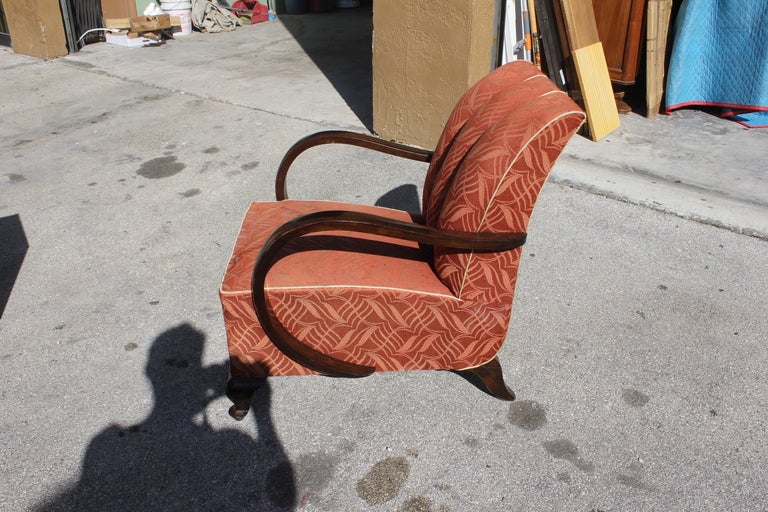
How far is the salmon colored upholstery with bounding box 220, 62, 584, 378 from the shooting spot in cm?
197

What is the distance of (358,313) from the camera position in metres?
2.12

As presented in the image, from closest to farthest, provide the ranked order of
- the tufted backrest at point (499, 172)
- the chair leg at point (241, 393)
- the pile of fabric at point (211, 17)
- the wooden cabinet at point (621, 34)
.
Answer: the tufted backrest at point (499, 172) → the chair leg at point (241, 393) → the wooden cabinet at point (621, 34) → the pile of fabric at point (211, 17)

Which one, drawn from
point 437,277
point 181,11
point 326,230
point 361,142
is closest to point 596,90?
point 361,142

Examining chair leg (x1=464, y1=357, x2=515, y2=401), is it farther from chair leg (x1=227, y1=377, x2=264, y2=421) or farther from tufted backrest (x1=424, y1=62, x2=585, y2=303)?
chair leg (x1=227, y1=377, x2=264, y2=421)

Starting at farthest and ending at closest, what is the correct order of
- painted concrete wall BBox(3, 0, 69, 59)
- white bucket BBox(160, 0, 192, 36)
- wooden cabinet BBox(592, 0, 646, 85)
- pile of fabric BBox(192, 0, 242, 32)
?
pile of fabric BBox(192, 0, 242, 32) < white bucket BBox(160, 0, 192, 36) < painted concrete wall BBox(3, 0, 69, 59) < wooden cabinet BBox(592, 0, 646, 85)

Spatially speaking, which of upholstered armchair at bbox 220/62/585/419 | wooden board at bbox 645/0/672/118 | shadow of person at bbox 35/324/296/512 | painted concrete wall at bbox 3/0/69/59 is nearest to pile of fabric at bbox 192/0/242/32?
painted concrete wall at bbox 3/0/69/59

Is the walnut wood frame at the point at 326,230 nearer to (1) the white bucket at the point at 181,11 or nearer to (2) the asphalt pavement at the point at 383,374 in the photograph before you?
(2) the asphalt pavement at the point at 383,374

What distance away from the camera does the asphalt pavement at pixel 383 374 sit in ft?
6.65

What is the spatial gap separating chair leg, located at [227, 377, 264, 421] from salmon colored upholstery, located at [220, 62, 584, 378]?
0.09 ft

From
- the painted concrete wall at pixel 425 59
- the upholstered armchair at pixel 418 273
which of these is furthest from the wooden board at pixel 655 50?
the upholstered armchair at pixel 418 273

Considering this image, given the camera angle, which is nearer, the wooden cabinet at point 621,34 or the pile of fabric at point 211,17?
the wooden cabinet at point 621,34

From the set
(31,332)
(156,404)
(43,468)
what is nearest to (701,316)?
(156,404)

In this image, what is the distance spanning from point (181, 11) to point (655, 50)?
5.86 meters

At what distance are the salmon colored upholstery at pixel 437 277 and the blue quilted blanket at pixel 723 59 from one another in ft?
10.4
